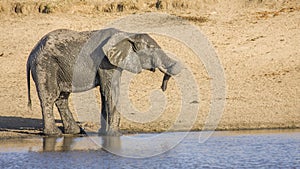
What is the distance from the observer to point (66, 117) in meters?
15.3

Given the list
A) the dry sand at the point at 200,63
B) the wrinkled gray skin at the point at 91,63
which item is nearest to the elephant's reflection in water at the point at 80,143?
the wrinkled gray skin at the point at 91,63

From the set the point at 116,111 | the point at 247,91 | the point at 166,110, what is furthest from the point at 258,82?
the point at 116,111

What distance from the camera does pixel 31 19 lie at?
22.5 metres

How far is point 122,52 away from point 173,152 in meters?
2.04

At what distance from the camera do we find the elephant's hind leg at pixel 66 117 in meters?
15.3

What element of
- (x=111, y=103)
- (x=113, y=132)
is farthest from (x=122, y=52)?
(x=113, y=132)

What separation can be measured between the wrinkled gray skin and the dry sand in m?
0.81

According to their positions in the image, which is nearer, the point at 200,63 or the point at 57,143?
the point at 57,143

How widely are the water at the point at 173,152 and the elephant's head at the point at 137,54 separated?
111cm

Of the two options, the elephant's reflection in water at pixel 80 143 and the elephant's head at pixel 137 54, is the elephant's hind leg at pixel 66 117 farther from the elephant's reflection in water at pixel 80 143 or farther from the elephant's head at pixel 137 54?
the elephant's head at pixel 137 54

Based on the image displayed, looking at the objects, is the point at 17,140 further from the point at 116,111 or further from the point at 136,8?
the point at 136,8

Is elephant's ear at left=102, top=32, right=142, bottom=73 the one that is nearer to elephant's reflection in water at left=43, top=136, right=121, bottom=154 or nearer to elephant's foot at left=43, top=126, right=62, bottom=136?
elephant's reflection in water at left=43, top=136, right=121, bottom=154

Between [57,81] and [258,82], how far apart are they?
4862mm

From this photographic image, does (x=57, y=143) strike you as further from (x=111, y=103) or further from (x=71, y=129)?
(x=111, y=103)
